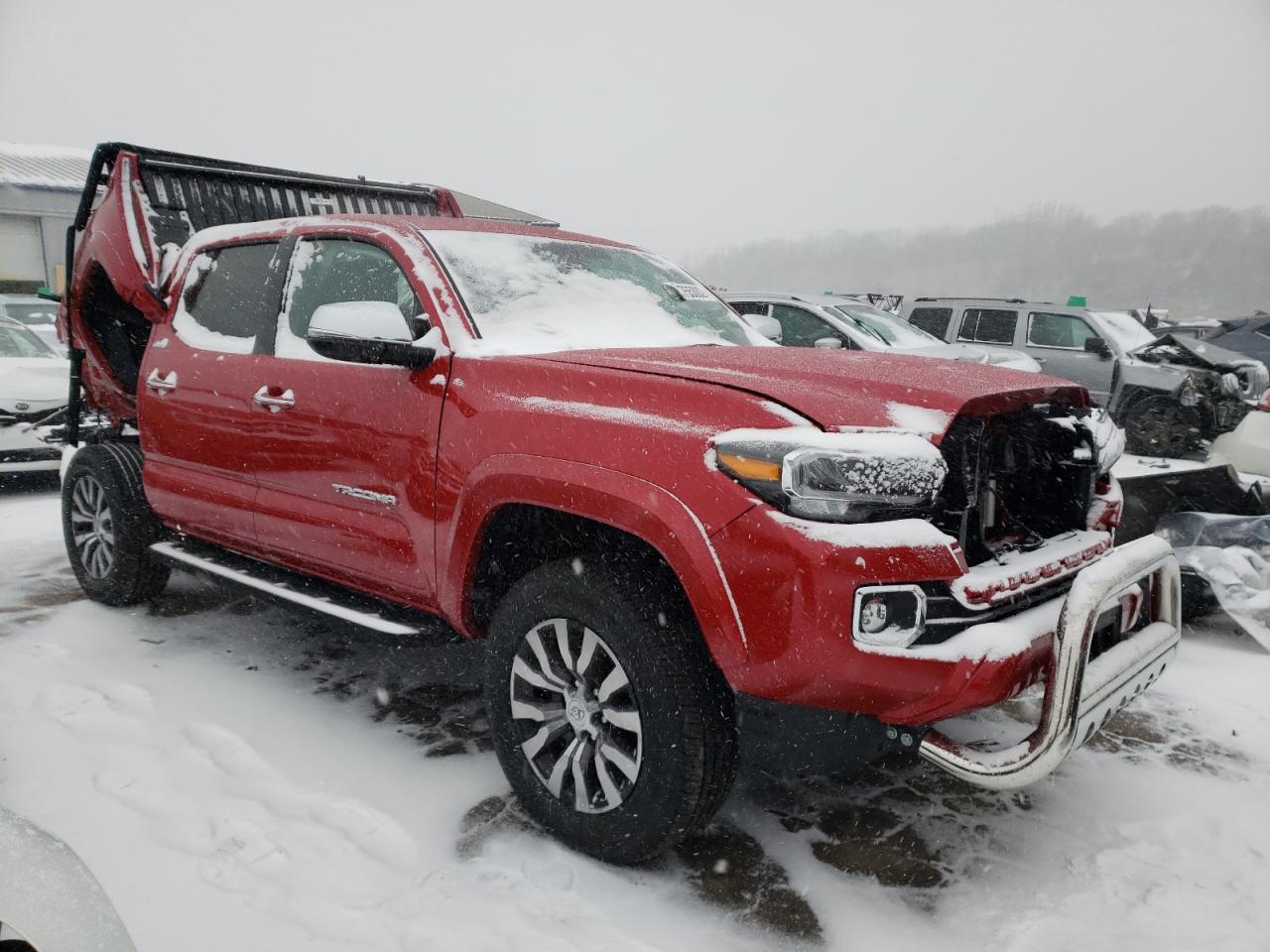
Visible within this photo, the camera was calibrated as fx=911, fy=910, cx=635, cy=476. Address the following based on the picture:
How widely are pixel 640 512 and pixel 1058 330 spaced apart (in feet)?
34.5

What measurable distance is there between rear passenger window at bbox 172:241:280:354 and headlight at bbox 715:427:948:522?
7.61 feet

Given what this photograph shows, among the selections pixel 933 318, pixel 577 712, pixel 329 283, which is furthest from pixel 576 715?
pixel 933 318

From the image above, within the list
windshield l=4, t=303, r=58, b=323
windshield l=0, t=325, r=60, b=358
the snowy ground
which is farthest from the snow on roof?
the snowy ground

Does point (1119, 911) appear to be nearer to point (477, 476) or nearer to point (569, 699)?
point (569, 699)

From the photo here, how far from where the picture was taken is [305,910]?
231cm

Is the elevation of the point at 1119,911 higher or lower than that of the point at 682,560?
lower

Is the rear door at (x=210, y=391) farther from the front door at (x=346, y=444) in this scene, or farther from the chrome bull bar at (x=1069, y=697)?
the chrome bull bar at (x=1069, y=697)

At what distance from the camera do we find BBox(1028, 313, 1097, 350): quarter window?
36.4 ft

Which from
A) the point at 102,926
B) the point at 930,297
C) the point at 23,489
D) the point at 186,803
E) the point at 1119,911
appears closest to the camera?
the point at 102,926

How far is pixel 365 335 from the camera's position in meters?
2.73

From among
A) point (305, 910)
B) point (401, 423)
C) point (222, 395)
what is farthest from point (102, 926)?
point (222, 395)

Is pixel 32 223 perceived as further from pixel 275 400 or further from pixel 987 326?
pixel 275 400

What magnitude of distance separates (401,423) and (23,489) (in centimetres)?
708

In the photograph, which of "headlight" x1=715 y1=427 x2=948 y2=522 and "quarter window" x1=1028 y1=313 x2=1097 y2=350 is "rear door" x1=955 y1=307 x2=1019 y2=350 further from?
"headlight" x1=715 y1=427 x2=948 y2=522
